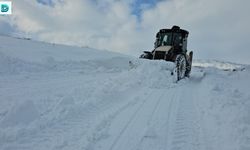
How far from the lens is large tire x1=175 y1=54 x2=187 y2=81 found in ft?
46.9

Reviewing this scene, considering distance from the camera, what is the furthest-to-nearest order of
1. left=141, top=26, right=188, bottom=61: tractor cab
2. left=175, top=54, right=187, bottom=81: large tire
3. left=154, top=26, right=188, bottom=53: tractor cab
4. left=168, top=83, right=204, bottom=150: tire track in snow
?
left=154, top=26, right=188, bottom=53: tractor cab → left=141, top=26, right=188, bottom=61: tractor cab → left=175, top=54, right=187, bottom=81: large tire → left=168, top=83, right=204, bottom=150: tire track in snow

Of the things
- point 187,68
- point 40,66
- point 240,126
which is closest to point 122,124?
point 240,126

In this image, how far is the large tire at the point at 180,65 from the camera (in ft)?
46.9

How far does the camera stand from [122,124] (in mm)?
5375

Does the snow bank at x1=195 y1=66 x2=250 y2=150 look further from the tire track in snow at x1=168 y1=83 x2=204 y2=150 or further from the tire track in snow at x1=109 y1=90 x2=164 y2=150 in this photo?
the tire track in snow at x1=109 y1=90 x2=164 y2=150

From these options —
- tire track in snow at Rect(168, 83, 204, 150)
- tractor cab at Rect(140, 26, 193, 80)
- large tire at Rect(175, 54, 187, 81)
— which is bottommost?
tire track in snow at Rect(168, 83, 204, 150)

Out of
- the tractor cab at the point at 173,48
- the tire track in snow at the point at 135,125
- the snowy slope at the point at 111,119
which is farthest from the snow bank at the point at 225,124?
the tractor cab at the point at 173,48

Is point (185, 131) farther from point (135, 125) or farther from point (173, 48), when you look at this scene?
point (173, 48)

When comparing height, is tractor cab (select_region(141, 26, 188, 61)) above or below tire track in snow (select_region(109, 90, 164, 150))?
above

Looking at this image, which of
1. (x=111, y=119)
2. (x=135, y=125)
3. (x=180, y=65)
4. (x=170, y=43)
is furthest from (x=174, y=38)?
(x=135, y=125)

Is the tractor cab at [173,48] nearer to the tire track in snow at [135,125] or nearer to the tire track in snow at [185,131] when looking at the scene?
the tire track in snow at [135,125]

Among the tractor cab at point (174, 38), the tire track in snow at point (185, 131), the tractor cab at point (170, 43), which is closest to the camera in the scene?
the tire track in snow at point (185, 131)

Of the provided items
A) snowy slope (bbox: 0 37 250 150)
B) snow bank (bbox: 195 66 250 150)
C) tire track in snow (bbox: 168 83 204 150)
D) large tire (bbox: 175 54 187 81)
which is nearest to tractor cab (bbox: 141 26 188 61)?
large tire (bbox: 175 54 187 81)

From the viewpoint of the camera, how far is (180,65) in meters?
14.8
